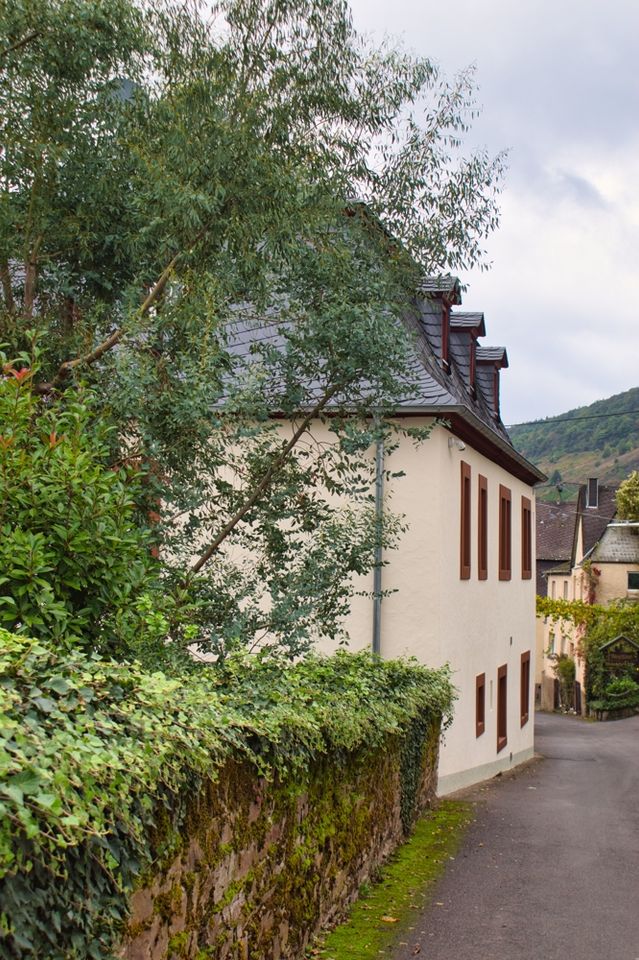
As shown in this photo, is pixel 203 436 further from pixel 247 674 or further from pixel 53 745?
pixel 53 745

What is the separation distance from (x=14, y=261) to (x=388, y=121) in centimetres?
397

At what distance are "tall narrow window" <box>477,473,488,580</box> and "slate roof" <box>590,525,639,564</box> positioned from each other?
34.4 meters

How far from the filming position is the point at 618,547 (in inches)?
2179

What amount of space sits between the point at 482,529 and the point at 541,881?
34.8ft

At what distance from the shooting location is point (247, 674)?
7.98 m

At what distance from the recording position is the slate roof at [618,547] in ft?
180

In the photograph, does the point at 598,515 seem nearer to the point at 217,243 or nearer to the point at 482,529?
the point at 482,529

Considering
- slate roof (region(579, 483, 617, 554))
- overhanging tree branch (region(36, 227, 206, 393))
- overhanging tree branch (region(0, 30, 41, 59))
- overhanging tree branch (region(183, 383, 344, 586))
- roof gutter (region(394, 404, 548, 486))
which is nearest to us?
overhanging tree branch (region(36, 227, 206, 393))

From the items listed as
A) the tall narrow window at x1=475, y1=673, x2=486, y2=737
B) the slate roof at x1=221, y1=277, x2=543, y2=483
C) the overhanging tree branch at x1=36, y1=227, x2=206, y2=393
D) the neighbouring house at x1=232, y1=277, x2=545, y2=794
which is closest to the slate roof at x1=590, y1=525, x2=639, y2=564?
the slate roof at x1=221, y1=277, x2=543, y2=483

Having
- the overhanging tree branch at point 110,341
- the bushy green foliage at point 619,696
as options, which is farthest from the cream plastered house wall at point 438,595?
the bushy green foliage at point 619,696

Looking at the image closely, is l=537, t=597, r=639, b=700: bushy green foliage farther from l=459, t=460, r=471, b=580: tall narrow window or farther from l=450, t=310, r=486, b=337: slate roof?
l=459, t=460, r=471, b=580: tall narrow window

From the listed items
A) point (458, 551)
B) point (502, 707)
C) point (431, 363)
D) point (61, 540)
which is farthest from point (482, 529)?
point (61, 540)

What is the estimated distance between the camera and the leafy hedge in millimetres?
3598

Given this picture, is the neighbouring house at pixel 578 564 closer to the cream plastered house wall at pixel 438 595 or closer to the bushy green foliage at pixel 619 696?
the bushy green foliage at pixel 619 696
